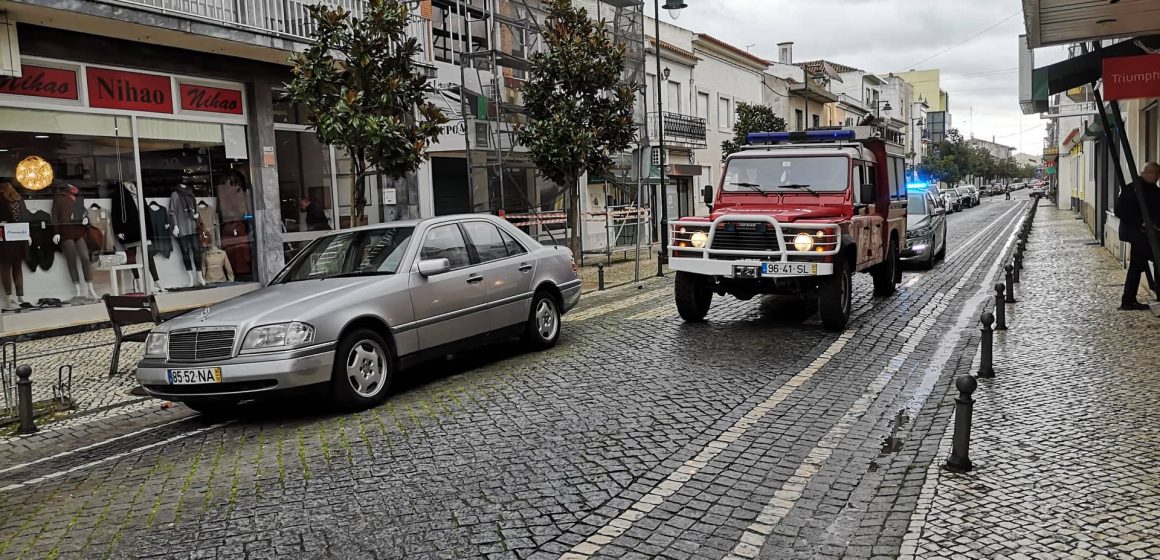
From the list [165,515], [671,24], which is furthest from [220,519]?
[671,24]

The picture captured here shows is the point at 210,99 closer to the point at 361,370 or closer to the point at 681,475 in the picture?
the point at 361,370

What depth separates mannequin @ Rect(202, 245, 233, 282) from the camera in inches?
581

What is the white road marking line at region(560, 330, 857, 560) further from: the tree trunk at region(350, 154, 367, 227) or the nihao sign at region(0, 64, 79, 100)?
the nihao sign at region(0, 64, 79, 100)

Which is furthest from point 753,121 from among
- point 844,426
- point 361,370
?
point 361,370

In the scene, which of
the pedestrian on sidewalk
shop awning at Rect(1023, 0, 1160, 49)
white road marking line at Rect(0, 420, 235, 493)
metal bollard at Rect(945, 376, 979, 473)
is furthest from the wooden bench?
the pedestrian on sidewalk

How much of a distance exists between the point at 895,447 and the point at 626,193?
22888 mm

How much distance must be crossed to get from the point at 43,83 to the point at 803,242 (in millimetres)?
10638

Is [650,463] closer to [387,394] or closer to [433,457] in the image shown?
[433,457]

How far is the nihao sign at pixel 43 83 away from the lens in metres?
11.6

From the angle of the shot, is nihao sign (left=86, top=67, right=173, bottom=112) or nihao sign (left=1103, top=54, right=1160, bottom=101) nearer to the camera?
nihao sign (left=1103, top=54, right=1160, bottom=101)

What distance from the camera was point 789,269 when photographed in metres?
9.86

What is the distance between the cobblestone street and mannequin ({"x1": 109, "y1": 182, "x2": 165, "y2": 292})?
5.40m

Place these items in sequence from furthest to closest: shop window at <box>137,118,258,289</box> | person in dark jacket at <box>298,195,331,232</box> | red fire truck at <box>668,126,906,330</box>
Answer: person in dark jacket at <box>298,195,331,232</box> → shop window at <box>137,118,258,289</box> → red fire truck at <box>668,126,906,330</box>

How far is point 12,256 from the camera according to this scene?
11852 millimetres
